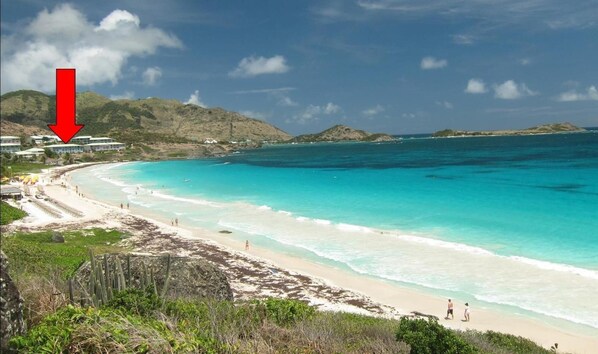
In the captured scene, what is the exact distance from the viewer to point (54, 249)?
22.1 metres

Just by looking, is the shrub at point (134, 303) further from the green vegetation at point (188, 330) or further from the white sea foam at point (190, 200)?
the white sea foam at point (190, 200)

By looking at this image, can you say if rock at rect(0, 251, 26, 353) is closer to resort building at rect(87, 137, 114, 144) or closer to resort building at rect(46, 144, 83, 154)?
resort building at rect(46, 144, 83, 154)

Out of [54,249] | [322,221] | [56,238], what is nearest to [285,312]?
[54,249]

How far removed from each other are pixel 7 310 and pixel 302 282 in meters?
17.8

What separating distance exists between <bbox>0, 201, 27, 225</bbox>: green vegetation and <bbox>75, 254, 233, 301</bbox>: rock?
26081 mm

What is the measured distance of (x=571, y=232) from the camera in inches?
1204

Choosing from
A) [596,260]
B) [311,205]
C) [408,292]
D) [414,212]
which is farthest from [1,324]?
[311,205]

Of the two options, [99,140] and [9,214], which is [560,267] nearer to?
[9,214]

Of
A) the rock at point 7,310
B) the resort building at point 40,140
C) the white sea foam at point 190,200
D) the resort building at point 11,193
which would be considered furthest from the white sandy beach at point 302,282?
the resort building at point 40,140

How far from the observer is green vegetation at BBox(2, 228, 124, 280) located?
13739mm

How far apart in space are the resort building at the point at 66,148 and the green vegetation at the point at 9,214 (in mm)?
79021

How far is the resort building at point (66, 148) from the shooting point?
109938 mm

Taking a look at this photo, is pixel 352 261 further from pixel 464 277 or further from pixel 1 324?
pixel 1 324

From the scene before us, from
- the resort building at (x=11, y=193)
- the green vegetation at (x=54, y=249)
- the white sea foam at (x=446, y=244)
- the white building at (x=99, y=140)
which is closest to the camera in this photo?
the green vegetation at (x=54, y=249)
